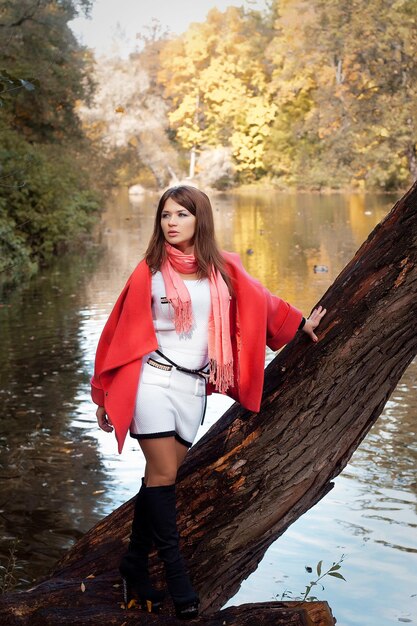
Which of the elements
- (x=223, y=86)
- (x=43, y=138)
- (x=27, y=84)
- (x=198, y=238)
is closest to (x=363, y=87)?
(x=43, y=138)

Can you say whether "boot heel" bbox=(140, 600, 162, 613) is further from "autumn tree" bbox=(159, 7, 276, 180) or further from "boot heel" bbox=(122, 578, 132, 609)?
"autumn tree" bbox=(159, 7, 276, 180)

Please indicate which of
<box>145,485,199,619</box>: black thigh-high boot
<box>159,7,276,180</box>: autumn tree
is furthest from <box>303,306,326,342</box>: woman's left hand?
<box>159,7,276,180</box>: autumn tree

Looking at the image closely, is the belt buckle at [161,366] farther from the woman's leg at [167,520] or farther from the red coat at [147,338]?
the woman's leg at [167,520]

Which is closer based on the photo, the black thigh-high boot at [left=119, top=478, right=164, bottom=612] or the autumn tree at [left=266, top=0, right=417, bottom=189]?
the black thigh-high boot at [left=119, top=478, right=164, bottom=612]

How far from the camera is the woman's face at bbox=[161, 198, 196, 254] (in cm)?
340

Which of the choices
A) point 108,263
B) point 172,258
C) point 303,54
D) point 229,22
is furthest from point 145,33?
point 172,258

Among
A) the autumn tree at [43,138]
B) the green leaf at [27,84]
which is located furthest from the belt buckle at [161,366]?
the autumn tree at [43,138]

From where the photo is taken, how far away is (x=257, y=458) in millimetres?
3457

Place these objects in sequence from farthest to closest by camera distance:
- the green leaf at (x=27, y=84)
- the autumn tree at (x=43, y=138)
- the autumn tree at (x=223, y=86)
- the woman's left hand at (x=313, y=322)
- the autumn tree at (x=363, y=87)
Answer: the autumn tree at (x=223, y=86), the autumn tree at (x=363, y=87), the autumn tree at (x=43, y=138), the green leaf at (x=27, y=84), the woman's left hand at (x=313, y=322)

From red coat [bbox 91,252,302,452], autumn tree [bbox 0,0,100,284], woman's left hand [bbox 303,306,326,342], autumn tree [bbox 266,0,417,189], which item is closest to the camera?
red coat [bbox 91,252,302,452]

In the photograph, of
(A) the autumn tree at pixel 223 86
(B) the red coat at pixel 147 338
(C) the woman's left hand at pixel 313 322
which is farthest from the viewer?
(A) the autumn tree at pixel 223 86

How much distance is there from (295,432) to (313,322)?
14.3 inches

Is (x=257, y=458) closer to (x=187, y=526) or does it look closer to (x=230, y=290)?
(x=187, y=526)

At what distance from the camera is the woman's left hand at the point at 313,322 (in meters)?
3.38
